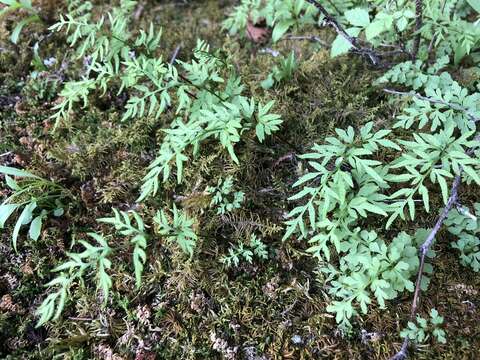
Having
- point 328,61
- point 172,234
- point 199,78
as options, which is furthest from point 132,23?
point 172,234

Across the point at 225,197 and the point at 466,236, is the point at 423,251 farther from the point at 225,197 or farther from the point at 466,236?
the point at 225,197

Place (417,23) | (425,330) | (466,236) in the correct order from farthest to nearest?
(417,23)
(466,236)
(425,330)

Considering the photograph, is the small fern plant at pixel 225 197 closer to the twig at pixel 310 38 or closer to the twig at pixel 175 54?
the twig at pixel 175 54

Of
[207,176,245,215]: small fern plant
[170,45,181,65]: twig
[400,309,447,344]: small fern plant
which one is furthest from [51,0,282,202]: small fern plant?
[400,309,447,344]: small fern plant

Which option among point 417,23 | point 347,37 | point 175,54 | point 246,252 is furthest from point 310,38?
point 246,252

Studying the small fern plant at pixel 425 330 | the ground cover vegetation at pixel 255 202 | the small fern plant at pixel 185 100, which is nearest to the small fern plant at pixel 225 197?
the ground cover vegetation at pixel 255 202

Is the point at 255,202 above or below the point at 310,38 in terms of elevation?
below

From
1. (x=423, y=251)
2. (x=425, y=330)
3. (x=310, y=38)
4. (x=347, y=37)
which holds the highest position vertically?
(x=347, y=37)
